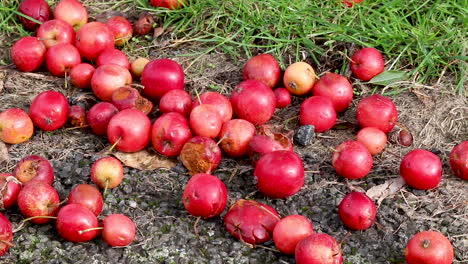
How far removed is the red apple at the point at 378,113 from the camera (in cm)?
526

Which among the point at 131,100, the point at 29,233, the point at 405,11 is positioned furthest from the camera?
the point at 405,11

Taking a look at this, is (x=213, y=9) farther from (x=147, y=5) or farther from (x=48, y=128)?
(x=48, y=128)

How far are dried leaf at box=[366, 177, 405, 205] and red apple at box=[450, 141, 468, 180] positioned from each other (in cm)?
39

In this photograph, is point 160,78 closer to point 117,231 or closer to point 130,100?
point 130,100

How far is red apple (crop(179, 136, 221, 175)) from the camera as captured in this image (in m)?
4.88

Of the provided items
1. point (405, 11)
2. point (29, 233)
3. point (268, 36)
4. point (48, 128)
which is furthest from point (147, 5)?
point (29, 233)

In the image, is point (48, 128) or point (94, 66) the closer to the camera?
point (48, 128)

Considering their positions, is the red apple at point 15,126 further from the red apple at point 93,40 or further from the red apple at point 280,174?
the red apple at point 280,174

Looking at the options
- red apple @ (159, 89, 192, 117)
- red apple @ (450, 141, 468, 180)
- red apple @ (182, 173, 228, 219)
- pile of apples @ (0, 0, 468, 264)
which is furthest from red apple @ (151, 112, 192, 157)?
red apple @ (450, 141, 468, 180)

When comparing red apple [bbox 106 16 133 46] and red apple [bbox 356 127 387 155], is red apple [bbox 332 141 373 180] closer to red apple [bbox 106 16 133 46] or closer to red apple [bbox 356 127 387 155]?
red apple [bbox 356 127 387 155]

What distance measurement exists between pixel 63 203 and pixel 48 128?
0.87m

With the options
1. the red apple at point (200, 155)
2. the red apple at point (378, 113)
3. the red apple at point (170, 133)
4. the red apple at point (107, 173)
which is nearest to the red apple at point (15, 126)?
the red apple at point (107, 173)

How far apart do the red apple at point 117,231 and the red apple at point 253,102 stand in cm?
142

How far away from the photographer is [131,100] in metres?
5.31
